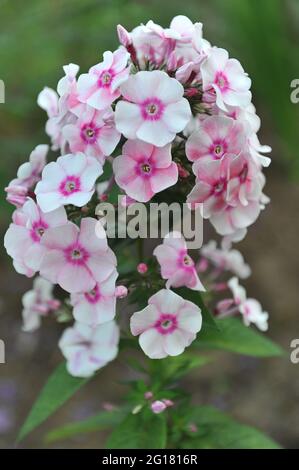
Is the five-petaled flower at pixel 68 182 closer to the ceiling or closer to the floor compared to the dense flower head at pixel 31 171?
closer to the floor

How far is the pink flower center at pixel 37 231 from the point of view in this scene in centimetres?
111

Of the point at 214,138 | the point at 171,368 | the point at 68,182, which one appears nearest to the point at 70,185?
the point at 68,182

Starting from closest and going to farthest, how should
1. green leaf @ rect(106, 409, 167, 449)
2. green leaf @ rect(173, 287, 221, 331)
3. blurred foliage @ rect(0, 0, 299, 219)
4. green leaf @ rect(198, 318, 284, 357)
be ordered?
green leaf @ rect(173, 287, 221, 331) → green leaf @ rect(106, 409, 167, 449) → green leaf @ rect(198, 318, 284, 357) → blurred foliage @ rect(0, 0, 299, 219)

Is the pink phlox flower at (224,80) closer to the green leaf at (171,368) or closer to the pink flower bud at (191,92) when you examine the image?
the pink flower bud at (191,92)

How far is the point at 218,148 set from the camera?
3.65 ft

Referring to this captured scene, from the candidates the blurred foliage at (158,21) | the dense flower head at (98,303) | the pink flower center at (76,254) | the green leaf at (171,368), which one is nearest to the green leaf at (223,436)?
the green leaf at (171,368)

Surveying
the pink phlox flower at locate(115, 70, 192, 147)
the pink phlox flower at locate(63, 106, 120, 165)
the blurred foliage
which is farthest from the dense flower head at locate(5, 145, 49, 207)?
the blurred foliage

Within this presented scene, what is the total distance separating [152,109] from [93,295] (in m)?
0.33

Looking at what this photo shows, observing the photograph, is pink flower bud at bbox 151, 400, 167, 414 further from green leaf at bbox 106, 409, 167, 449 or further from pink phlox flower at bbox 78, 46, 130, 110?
pink phlox flower at bbox 78, 46, 130, 110

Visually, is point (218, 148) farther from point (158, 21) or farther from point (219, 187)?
point (158, 21)

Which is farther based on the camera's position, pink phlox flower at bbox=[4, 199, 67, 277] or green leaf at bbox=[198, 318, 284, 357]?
green leaf at bbox=[198, 318, 284, 357]

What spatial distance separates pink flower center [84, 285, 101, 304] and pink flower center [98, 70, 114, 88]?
13.3 inches

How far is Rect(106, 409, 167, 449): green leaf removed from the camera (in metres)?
1.35

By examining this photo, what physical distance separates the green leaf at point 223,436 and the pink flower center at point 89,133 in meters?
0.72
